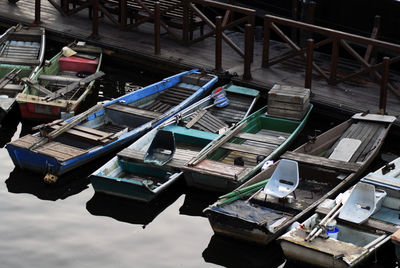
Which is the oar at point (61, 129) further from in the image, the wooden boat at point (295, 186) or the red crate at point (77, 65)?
the wooden boat at point (295, 186)

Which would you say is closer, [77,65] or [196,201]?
[196,201]

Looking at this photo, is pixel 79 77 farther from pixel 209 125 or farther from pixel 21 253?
pixel 21 253

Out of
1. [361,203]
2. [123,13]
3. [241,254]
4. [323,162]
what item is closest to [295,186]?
[361,203]

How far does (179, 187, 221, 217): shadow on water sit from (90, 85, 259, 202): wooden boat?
49cm

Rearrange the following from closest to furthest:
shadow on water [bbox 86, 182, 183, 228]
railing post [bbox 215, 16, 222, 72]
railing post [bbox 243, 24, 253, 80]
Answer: shadow on water [bbox 86, 182, 183, 228], railing post [bbox 243, 24, 253, 80], railing post [bbox 215, 16, 222, 72]

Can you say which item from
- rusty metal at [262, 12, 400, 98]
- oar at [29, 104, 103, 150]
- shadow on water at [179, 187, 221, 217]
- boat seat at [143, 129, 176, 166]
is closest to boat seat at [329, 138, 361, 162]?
rusty metal at [262, 12, 400, 98]

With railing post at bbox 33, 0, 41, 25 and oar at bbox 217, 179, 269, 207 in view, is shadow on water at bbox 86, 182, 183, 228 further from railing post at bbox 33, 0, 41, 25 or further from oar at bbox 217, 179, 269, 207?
railing post at bbox 33, 0, 41, 25

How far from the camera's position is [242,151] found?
14.9 m

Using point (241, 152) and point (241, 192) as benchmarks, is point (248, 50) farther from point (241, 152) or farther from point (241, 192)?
point (241, 192)

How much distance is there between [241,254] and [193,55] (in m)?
8.91

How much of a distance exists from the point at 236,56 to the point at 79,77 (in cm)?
451

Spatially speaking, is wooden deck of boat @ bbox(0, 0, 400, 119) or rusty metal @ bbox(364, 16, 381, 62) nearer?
wooden deck of boat @ bbox(0, 0, 400, 119)

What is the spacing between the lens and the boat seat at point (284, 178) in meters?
13.2

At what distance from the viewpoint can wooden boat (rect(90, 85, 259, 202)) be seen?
13680 mm
